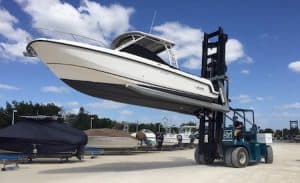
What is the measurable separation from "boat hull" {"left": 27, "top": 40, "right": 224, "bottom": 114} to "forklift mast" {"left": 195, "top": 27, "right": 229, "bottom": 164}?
261 cm

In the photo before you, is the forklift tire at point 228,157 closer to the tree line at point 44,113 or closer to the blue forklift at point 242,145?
the blue forklift at point 242,145

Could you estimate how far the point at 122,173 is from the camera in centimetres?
1406

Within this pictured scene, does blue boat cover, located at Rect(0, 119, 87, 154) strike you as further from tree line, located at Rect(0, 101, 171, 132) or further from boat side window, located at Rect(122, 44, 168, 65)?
tree line, located at Rect(0, 101, 171, 132)

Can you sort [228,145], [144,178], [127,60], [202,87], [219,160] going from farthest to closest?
[219,160], [228,145], [202,87], [127,60], [144,178]

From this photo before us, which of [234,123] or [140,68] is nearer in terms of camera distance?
[140,68]

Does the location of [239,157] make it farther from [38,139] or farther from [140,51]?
[38,139]

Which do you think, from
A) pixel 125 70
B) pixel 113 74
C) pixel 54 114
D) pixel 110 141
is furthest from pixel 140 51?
pixel 54 114

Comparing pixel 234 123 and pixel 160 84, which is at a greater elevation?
pixel 160 84

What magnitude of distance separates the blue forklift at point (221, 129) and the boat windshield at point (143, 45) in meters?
3.16

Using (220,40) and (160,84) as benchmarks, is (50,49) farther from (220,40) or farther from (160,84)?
(220,40)

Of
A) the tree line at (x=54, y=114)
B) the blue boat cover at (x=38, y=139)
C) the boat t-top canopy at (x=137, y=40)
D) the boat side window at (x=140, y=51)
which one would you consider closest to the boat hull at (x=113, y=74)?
the boat side window at (x=140, y=51)

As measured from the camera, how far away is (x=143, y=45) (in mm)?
14711

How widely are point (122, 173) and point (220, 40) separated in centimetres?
753

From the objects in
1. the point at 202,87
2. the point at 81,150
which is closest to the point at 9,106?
the point at 81,150
